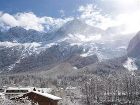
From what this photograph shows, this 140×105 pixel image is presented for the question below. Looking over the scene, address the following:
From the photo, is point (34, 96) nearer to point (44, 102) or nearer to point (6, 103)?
point (44, 102)

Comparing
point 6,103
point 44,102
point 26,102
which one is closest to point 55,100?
point 44,102

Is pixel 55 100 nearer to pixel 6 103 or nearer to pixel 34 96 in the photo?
pixel 34 96

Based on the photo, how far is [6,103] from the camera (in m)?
50.2

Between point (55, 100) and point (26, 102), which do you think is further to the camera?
point (55, 100)

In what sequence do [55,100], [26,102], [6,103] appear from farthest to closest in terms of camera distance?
[55,100]
[26,102]
[6,103]

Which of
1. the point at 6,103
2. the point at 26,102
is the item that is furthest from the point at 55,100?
the point at 6,103

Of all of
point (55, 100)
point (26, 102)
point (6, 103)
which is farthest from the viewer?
point (55, 100)

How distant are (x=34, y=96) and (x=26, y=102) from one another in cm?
2413

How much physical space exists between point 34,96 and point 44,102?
4.33 metres

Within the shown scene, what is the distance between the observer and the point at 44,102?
90.9 m

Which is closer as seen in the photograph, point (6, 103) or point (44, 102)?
point (6, 103)

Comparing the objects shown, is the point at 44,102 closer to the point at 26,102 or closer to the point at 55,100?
the point at 55,100

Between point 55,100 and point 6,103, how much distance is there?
132 ft

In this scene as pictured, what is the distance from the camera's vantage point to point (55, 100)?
90000 millimetres
